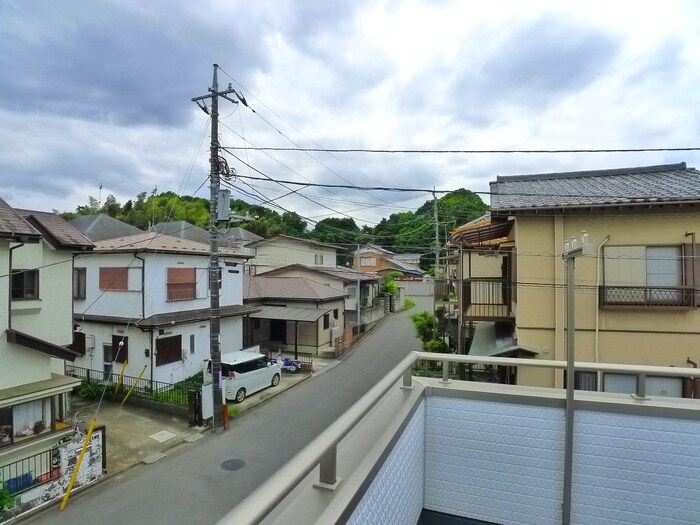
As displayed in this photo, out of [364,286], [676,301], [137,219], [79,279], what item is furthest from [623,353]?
[137,219]

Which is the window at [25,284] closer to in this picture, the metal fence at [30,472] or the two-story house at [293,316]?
the metal fence at [30,472]

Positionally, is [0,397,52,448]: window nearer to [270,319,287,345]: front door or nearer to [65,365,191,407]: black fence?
[65,365,191,407]: black fence

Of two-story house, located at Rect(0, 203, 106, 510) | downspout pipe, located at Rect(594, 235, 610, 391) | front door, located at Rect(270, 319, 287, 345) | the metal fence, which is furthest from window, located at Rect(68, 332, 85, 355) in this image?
downspout pipe, located at Rect(594, 235, 610, 391)

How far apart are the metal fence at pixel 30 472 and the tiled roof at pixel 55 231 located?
14.2 feet

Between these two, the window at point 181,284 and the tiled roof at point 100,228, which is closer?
the window at point 181,284

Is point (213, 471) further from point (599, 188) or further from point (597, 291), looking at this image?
point (599, 188)

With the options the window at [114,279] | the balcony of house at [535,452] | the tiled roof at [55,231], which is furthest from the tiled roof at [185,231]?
the balcony of house at [535,452]

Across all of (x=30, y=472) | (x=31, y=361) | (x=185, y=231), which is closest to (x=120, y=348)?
(x=31, y=361)

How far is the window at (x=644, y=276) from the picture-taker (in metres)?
7.37

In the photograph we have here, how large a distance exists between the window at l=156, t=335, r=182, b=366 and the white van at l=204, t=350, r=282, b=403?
43.0 inches

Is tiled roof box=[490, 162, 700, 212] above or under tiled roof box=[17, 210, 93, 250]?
above

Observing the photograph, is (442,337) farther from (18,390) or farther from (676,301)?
(18,390)

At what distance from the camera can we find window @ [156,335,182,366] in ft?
37.6

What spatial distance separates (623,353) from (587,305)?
1.17 meters
